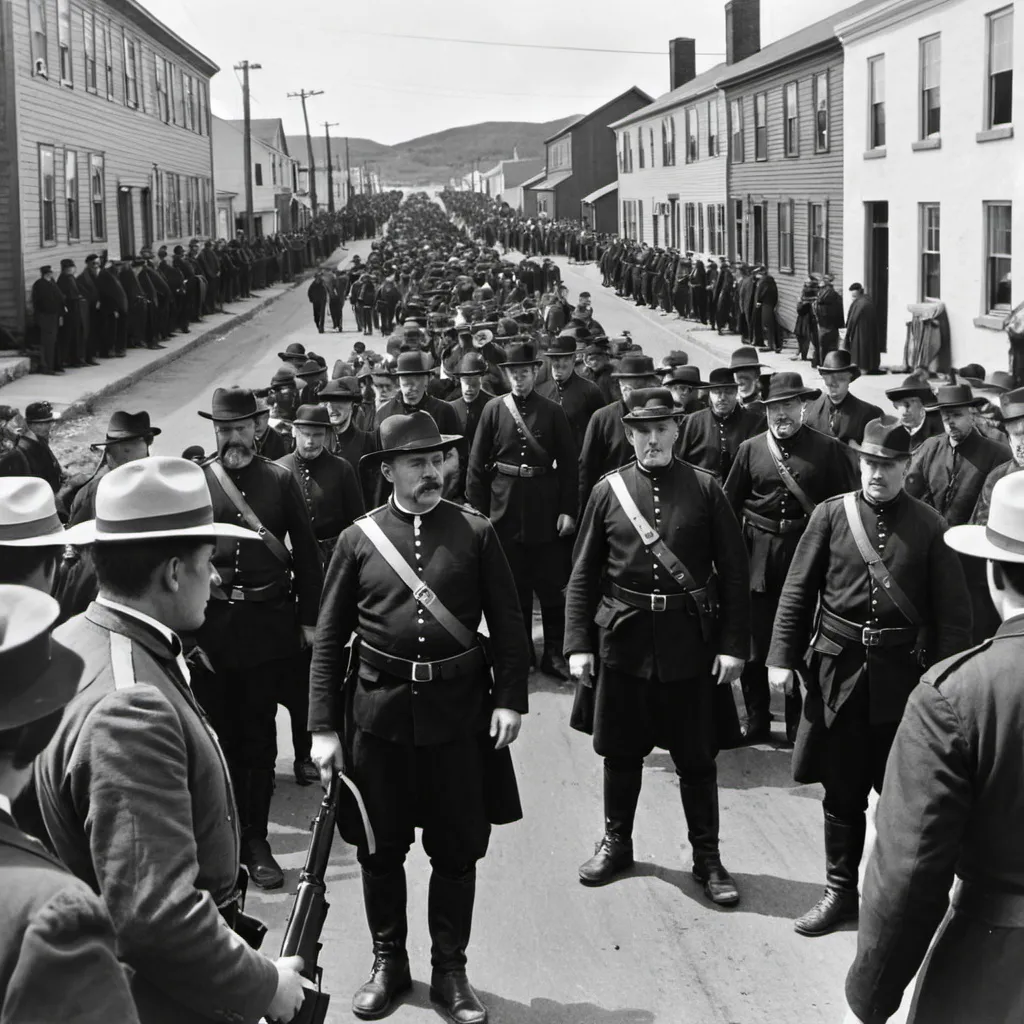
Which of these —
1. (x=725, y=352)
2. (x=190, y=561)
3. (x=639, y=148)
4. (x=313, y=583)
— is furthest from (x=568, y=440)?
(x=639, y=148)

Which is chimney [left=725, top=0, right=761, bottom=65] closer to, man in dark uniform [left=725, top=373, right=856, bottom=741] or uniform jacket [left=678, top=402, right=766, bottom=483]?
uniform jacket [left=678, top=402, right=766, bottom=483]

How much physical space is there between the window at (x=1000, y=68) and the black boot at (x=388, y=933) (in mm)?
18998

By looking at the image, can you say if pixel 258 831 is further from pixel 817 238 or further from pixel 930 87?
pixel 817 238

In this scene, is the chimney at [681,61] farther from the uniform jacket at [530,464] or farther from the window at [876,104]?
the uniform jacket at [530,464]

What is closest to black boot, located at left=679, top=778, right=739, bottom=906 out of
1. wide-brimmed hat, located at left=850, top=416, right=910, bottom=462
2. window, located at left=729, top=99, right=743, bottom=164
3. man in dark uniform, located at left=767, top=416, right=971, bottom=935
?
man in dark uniform, located at left=767, top=416, right=971, bottom=935

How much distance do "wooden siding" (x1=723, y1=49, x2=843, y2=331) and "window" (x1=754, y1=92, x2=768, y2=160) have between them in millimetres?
233

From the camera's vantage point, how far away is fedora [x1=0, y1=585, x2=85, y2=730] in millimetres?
2322

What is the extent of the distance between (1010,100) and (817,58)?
38.0ft

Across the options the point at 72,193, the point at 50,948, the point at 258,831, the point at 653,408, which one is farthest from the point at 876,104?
the point at 50,948

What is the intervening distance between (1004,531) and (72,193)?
29.6m

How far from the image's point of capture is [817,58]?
3234 cm

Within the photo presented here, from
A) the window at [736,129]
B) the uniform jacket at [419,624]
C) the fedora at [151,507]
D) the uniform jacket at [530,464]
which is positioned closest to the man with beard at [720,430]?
the uniform jacket at [530,464]

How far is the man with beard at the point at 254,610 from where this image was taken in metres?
6.83

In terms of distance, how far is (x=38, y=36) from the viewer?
2772cm
